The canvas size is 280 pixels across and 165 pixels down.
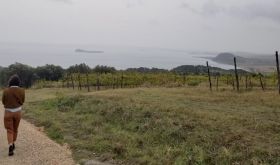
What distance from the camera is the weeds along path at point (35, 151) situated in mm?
10812

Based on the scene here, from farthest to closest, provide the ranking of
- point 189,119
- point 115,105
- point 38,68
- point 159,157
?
point 38,68 → point 115,105 → point 189,119 → point 159,157

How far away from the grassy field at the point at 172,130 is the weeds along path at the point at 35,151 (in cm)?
40

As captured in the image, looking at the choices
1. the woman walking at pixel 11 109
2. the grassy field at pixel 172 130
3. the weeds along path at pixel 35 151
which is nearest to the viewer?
the weeds along path at pixel 35 151

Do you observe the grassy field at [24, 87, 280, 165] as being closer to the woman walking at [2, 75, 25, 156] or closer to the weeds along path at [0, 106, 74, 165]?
the weeds along path at [0, 106, 74, 165]

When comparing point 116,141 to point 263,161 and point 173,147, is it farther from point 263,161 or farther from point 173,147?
point 263,161

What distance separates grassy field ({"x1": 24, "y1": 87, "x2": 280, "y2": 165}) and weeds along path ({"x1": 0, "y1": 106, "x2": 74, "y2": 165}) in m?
0.40

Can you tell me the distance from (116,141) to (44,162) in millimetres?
2842

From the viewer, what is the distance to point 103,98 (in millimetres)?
22297

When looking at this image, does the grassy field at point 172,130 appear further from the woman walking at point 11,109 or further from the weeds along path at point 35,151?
the woman walking at point 11,109

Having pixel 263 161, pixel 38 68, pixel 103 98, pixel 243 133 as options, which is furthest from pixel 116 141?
pixel 38 68

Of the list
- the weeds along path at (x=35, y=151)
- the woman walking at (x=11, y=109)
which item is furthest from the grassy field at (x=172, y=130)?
the woman walking at (x=11, y=109)

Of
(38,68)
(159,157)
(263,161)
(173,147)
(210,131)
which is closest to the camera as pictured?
(263,161)

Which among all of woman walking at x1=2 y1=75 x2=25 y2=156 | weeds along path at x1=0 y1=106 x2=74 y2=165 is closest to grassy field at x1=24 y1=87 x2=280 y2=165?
weeds along path at x1=0 y1=106 x2=74 y2=165

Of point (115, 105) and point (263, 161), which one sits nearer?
point (263, 161)
